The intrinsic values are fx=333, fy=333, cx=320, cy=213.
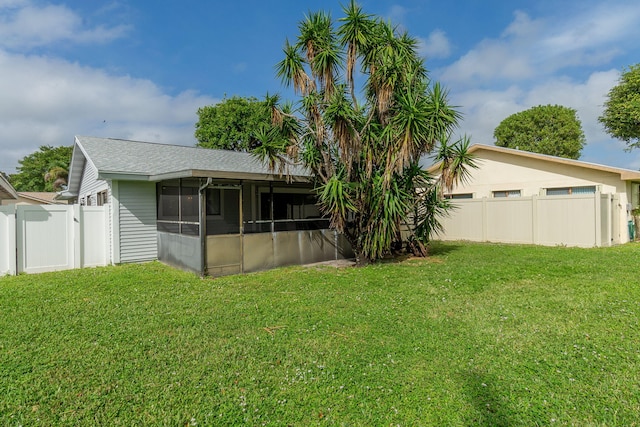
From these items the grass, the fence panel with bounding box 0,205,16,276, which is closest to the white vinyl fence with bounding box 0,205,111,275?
the fence panel with bounding box 0,205,16,276

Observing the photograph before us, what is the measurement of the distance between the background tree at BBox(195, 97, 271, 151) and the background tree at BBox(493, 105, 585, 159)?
21.2m

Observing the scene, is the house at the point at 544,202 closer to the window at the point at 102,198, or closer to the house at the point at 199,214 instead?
the house at the point at 199,214

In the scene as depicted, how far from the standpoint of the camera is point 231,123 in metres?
23.9

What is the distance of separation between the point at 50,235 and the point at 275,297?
21.8 ft

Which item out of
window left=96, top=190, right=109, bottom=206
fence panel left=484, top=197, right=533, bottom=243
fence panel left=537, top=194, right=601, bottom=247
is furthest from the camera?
fence panel left=484, top=197, right=533, bottom=243

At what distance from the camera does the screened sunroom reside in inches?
311

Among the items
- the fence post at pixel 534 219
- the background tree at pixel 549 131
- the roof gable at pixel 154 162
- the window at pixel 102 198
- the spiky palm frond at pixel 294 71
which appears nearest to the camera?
the spiky palm frond at pixel 294 71

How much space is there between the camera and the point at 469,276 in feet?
22.8

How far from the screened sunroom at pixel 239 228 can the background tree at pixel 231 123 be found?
13.8 m

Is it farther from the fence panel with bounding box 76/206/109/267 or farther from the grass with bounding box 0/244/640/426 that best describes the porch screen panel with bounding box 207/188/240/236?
the grass with bounding box 0/244/640/426

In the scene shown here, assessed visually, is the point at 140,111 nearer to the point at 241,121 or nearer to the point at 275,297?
the point at 241,121

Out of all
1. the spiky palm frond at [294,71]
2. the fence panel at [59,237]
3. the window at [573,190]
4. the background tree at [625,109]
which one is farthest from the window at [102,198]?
the background tree at [625,109]

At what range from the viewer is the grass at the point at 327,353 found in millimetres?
2586

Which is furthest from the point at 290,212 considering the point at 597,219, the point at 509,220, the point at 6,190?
the point at 597,219
